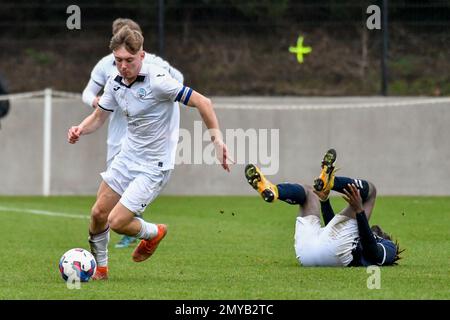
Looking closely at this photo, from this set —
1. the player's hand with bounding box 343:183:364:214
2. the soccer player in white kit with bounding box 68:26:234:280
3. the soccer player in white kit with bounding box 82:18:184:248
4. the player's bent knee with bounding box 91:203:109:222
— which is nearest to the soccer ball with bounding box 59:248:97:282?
the soccer player in white kit with bounding box 68:26:234:280

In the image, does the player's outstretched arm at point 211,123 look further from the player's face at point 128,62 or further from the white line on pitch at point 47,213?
the white line on pitch at point 47,213

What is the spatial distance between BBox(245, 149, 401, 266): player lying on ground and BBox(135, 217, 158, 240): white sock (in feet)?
3.07

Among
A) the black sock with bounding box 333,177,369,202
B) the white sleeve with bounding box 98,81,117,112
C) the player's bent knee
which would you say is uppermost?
the white sleeve with bounding box 98,81,117,112

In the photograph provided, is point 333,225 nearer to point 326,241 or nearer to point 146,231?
point 326,241

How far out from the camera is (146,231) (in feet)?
31.6

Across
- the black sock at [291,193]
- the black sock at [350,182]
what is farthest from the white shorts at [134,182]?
the black sock at [350,182]

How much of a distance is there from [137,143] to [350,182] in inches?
73.7

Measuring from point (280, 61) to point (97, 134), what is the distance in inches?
172

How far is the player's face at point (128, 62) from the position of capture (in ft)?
29.7

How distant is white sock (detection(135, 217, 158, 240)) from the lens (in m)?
9.58

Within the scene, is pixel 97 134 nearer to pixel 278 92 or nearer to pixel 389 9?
pixel 278 92

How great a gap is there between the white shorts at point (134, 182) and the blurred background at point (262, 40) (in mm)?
12123

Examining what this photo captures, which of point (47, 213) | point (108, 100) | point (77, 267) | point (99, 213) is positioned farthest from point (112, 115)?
point (47, 213)

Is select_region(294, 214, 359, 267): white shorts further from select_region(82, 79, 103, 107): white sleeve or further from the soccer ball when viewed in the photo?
select_region(82, 79, 103, 107): white sleeve
